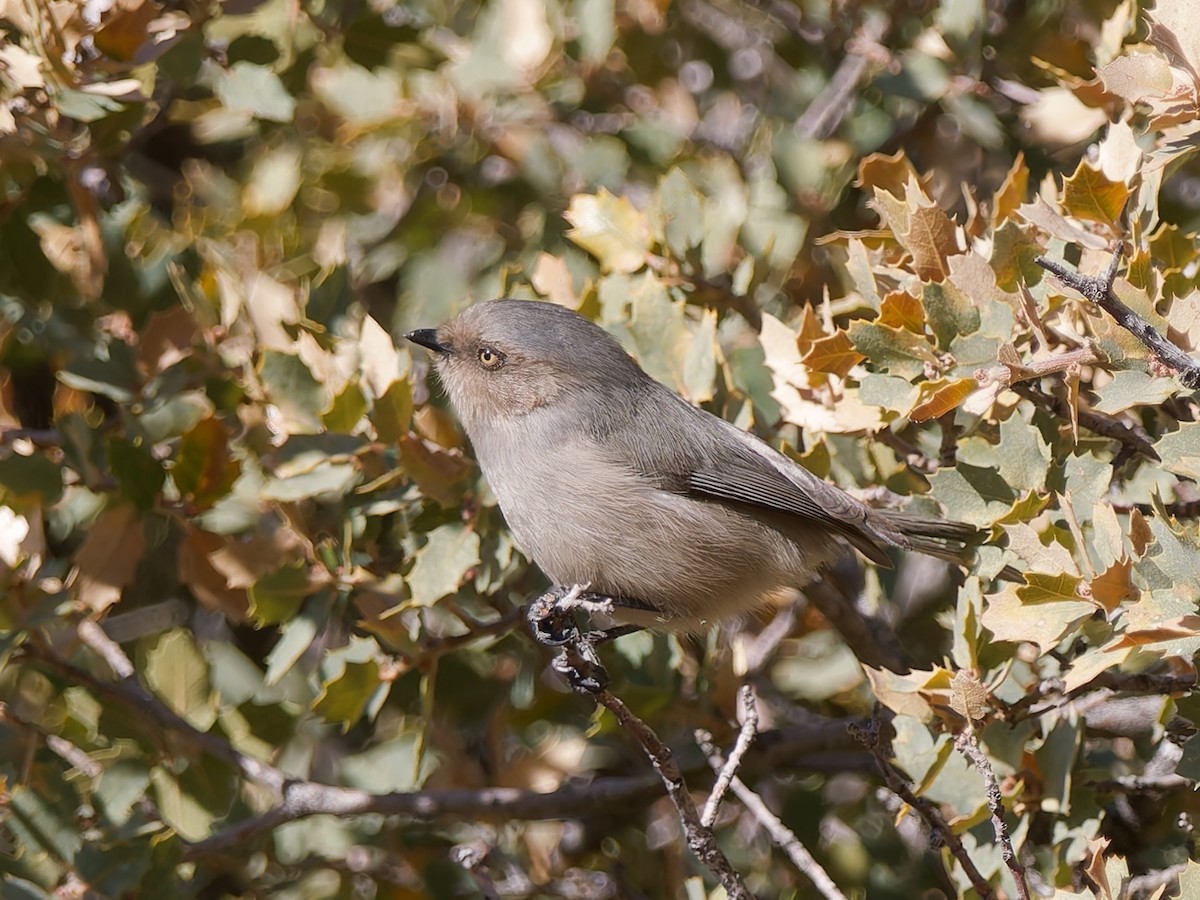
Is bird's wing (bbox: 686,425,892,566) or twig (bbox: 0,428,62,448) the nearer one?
bird's wing (bbox: 686,425,892,566)

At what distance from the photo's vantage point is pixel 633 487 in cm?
310

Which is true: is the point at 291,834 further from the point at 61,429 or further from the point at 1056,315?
the point at 1056,315

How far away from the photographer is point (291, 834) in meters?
3.67

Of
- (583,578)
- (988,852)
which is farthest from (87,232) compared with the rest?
(988,852)

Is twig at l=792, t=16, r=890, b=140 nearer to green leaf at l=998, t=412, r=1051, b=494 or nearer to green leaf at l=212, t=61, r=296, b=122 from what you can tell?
green leaf at l=212, t=61, r=296, b=122

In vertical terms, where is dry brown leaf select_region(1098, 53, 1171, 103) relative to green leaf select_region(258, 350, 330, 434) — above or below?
above

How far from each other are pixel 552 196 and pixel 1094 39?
5.90 feet

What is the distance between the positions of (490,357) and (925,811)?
1599 millimetres

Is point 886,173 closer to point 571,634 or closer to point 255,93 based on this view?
point 571,634

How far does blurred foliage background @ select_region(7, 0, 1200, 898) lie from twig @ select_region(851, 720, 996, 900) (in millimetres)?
74

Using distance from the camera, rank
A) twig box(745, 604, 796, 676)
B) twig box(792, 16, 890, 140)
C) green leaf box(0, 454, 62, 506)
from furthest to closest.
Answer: twig box(792, 16, 890, 140)
twig box(745, 604, 796, 676)
green leaf box(0, 454, 62, 506)

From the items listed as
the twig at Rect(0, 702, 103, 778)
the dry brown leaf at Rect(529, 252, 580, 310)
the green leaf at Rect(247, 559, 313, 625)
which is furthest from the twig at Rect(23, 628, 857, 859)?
the dry brown leaf at Rect(529, 252, 580, 310)

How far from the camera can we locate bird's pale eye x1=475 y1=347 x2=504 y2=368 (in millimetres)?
3336

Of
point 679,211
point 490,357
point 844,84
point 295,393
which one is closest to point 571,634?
point 490,357
